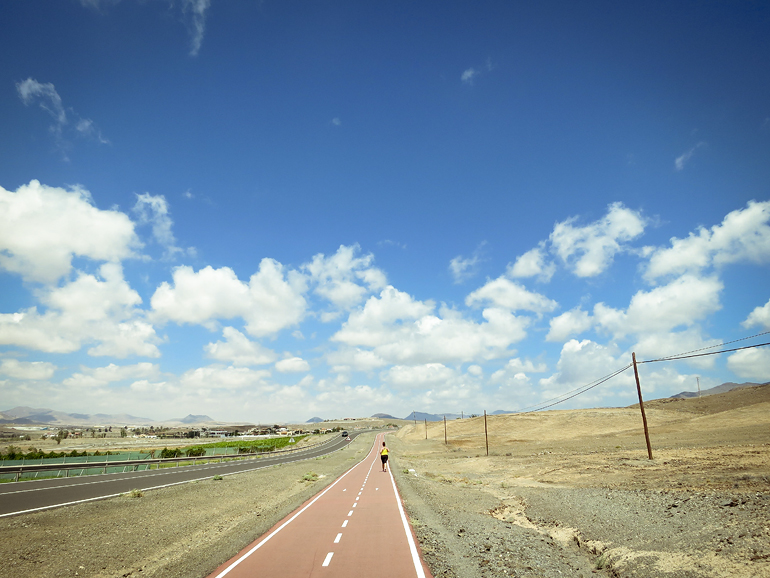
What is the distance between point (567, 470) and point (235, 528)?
83.6 ft

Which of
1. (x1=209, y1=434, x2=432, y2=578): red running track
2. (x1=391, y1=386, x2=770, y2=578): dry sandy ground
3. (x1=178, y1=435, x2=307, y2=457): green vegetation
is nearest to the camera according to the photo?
(x1=209, y1=434, x2=432, y2=578): red running track

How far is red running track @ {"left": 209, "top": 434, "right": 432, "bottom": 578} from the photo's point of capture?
9.43 m

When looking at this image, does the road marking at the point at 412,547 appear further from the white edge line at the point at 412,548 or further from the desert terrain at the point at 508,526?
the desert terrain at the point at 508,526

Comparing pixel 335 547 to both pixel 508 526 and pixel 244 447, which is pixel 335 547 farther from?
pixel 244 447

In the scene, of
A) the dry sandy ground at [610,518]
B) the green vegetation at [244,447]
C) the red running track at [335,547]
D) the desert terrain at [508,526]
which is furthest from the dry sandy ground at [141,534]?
the green vegetation at [244,447]

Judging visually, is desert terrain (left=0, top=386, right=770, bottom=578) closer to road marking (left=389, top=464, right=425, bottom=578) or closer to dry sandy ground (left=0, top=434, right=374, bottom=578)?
dry sandy ground (left=0, top=434, right=374, bottom=578)

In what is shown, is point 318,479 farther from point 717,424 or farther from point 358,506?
point 717,424

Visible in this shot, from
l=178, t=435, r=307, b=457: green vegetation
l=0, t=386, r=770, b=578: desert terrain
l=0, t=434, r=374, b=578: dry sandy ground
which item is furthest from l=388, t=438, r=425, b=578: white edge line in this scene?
l=178, t=435, r=307, b=457: green vegetation

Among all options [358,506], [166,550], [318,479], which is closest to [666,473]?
[358,506]

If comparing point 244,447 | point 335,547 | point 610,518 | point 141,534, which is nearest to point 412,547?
point 335,547

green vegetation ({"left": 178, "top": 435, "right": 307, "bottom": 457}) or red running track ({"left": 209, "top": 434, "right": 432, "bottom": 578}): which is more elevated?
red running track ({"left": 209, "top": 434, "right": 432, "bottom": 578})

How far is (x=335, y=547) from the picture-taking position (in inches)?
454

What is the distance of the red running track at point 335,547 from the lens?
9430mm

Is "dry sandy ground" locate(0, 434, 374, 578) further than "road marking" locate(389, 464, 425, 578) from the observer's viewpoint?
Yes
